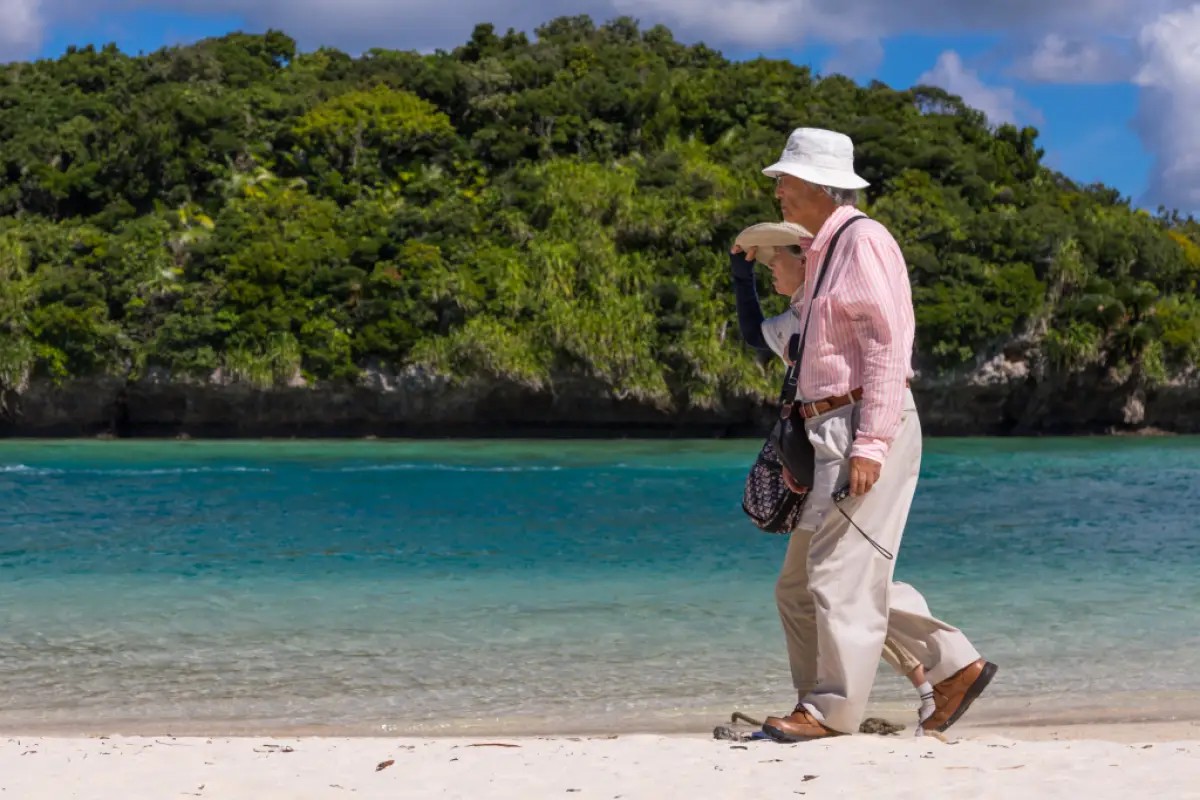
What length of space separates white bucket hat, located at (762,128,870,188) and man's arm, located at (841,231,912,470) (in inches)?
11.4

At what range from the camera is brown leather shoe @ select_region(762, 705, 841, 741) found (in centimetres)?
433

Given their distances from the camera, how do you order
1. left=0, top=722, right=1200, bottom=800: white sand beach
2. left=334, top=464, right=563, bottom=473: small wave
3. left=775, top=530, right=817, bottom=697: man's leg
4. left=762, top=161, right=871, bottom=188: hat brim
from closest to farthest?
1. left=0, top=722, right=1200, bottom=800: white sand beach
2. left=762, top=161, right=871, bottom=188: hat brim
3. left=775, top=530, right=817, bottom=697: man's leg
4. left=334, top=464, right=563, bottom=473: small wave

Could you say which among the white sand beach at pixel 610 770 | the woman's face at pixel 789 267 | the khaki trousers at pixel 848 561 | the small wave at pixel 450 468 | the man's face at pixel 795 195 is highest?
the man's face at pixel 795 195

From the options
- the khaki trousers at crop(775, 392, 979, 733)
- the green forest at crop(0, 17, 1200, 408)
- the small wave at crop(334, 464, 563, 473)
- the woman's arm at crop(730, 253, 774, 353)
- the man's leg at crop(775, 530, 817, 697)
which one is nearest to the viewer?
the khaki trousers at crop(775, 392, 979, 733)

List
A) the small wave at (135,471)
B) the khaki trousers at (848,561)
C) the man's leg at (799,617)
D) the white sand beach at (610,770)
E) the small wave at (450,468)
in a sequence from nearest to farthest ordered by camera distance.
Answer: the white sand beach at (610,770), the khaki trousers at (848,561), the man's leg at (799,617), the small wave at (135,471), the small wave at (450,468)

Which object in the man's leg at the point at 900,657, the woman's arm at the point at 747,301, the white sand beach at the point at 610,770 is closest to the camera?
the white sand beach at the point at 610,770

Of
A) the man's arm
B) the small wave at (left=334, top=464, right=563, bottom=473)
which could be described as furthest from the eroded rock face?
the man's arm

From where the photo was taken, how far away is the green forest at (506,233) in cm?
3991

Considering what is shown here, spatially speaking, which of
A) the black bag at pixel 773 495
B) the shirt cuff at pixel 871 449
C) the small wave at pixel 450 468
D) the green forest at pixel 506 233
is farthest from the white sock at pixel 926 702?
the green forest at pixel 506 233

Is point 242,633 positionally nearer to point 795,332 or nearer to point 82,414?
point 795,332

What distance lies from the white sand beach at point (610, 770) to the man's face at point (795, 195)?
1.77 m

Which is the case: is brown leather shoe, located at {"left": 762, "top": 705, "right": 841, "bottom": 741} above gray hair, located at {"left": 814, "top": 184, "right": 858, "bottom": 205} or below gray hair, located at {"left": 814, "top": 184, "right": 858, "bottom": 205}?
below

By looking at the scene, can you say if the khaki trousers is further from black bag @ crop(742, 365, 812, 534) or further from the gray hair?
the gray hair

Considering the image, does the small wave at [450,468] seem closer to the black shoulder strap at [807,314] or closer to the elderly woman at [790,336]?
the elderly woman at [790,336]
